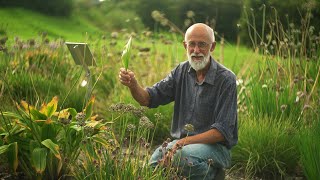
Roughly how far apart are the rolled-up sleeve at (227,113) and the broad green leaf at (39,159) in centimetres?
115

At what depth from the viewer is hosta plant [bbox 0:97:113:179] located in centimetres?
357

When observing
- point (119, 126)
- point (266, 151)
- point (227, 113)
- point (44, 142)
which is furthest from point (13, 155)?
point (266, 151)

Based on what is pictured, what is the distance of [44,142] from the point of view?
139 inches

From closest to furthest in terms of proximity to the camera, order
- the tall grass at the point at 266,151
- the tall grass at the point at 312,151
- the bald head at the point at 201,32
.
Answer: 1. the bald head at the point at 201,32
2. the tall grass at the point at 312,151
3. the tall grass at the point at 266,151

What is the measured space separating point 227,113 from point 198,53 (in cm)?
47

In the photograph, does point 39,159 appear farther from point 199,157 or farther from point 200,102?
point 200,102

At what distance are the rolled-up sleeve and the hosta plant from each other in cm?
77

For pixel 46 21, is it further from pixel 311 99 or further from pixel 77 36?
pixel 311 99

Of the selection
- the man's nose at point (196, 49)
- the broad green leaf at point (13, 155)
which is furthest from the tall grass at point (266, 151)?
the broad green leaf at point (13, 155)

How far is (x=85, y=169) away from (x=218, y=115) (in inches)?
38.7

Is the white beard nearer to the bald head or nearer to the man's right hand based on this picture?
the bald head

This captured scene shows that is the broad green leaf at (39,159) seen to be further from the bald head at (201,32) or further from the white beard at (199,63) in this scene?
the bald head at (201,32)

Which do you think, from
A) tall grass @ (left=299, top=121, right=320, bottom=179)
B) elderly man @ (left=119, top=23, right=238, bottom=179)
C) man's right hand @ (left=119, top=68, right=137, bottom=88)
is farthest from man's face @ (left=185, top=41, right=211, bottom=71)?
tall grass @ (left=299, top=121, right=320, bottom=179)

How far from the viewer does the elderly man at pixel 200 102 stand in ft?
12.2
